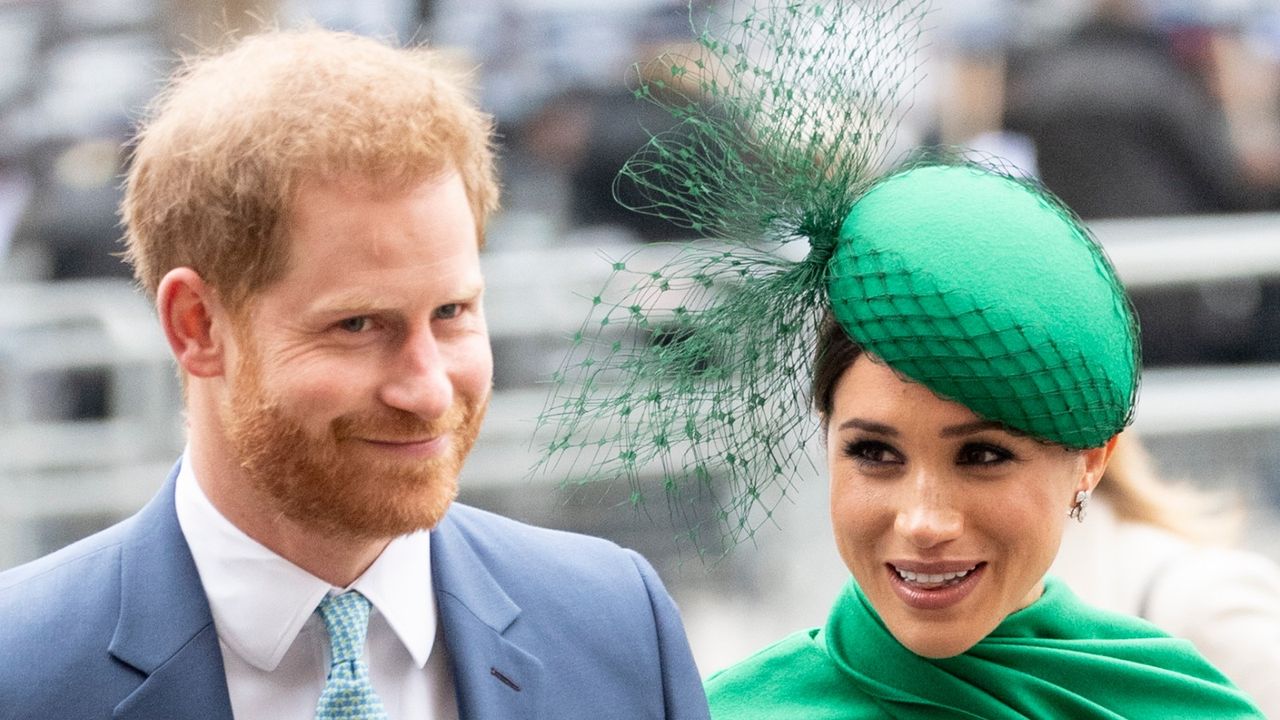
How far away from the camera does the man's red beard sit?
9.50 feet

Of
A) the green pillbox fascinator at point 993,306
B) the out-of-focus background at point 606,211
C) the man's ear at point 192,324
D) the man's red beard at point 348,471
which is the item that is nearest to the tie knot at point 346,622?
the man's red beard at point 348,471

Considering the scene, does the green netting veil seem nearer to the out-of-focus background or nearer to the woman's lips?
the woman's lips

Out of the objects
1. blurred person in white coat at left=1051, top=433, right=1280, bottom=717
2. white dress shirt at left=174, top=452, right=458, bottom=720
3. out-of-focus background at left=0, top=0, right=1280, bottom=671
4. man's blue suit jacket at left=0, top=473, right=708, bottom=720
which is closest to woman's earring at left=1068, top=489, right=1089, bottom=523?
man's blue suit jacket at left=0, top=473, right=708, bottom=720

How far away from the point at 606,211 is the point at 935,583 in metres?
4.74

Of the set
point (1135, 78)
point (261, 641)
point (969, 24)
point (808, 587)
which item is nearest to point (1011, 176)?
point (261, 641)

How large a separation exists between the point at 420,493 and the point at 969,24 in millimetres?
6414

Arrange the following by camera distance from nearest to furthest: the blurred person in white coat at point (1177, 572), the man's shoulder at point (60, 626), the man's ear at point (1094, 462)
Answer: the man's shoulder at point (60, 626), the man's ear at point (1094, 462), the blurred person in white coat at point (1177, 572)

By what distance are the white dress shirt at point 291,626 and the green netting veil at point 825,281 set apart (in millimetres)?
389

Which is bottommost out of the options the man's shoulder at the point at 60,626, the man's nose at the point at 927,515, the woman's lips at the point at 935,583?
the man's shoulder at the point at 60,626

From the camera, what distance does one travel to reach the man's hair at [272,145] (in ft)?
9.52

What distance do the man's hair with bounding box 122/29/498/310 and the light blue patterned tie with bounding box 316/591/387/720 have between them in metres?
0.49

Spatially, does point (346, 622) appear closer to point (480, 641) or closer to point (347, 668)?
point (347, 668)

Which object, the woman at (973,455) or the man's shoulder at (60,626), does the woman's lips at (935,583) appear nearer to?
the woman at (973,455)

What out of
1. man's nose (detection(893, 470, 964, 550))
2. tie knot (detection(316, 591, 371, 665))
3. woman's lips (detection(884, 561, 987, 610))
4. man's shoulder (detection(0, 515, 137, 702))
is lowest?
man's shoulder (detection(0, 515, 137, 702))
